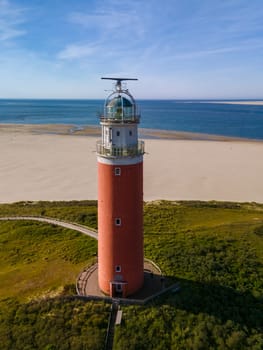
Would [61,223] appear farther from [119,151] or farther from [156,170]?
[156,170]

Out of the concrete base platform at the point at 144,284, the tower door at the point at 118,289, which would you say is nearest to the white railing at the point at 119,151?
the tower door at the point at 118,289

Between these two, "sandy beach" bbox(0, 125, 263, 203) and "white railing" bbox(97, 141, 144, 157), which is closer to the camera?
"white railing" bbox(97, 141, 144, 157)

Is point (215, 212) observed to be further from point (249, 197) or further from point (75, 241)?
point (75, 241)

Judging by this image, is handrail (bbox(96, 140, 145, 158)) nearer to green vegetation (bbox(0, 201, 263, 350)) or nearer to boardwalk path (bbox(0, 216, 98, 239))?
green vegetation (bbox(0, 201, 263, 350))

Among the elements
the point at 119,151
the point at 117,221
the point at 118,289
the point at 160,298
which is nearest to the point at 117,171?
the point at 119,151

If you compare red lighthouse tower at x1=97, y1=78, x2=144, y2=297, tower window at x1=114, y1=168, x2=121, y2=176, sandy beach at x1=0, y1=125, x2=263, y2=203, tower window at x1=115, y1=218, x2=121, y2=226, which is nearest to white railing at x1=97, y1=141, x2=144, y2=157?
red lighthouse tower at x1=97, y1=78, x2=144, y2=297

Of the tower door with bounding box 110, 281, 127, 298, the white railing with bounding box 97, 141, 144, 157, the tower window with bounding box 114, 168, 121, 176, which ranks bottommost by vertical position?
the tower door with bounding box 110, 281, 127, 298
